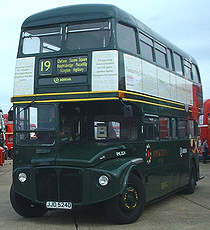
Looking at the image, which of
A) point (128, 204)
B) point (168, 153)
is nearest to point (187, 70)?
point (168, 153)

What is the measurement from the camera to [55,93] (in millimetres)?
9070

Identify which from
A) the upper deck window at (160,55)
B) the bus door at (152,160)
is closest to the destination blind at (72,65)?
the bus door at (152,160)

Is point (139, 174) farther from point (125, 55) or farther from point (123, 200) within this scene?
point (125, 55)

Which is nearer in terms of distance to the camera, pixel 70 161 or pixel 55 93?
pixel 70 161

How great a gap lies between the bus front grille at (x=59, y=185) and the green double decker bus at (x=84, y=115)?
0.06ft

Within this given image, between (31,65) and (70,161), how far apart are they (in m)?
2.39

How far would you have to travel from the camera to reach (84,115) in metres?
9.73

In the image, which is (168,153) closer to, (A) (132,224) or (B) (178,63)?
(B) (178,63)

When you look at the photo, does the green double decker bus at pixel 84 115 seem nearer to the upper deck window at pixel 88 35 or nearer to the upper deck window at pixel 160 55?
the upper deck window at pixel 88 35

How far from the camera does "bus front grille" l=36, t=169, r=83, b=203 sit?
818cm

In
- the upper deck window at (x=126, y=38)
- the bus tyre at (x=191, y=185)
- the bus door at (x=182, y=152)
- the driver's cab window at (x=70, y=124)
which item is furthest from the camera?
the bus tyre at (x=191, y=185)

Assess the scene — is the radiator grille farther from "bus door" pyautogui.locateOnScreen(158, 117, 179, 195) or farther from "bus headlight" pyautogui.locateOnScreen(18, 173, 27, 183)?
"bus door" pyautogui.locateOnScreen(158, 117, 179, 195)

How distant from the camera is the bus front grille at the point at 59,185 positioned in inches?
322

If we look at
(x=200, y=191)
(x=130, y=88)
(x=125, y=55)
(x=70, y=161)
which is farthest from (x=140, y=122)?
(x=200, y=191)
